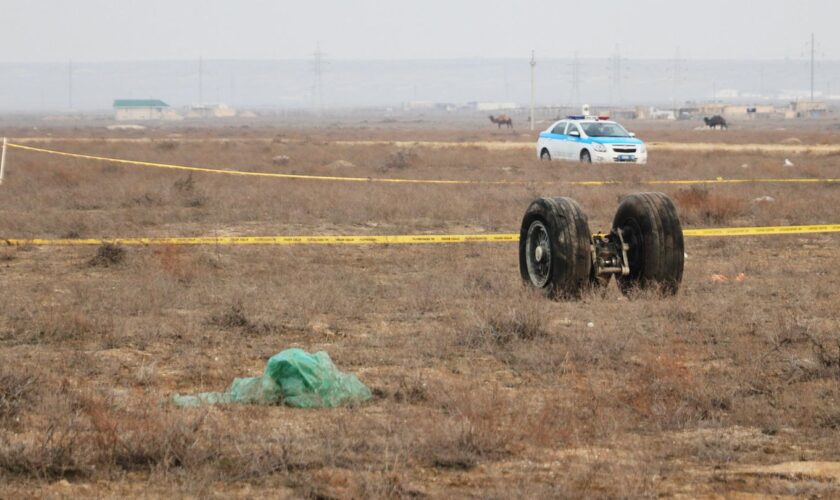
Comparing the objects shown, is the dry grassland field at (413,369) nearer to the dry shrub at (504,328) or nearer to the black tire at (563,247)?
the dry shrub at (504,328)

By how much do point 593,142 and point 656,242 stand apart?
21292 millimetres

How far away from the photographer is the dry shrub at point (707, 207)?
19453 millimetres

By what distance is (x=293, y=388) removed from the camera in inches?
295

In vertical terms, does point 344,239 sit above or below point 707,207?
below

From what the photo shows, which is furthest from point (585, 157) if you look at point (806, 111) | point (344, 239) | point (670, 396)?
point (806, 111)

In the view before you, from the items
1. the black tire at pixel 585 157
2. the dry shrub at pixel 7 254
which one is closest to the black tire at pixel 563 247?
the dry shrub at pixel 7 254

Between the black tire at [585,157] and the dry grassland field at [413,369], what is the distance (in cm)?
1343

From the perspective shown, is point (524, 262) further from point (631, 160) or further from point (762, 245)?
Result: point (631, 160)

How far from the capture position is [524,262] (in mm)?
12148

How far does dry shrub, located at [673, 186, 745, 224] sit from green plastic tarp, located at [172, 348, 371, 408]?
12.8 m

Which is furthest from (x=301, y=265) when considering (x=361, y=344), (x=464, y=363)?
(x=464, y=363)

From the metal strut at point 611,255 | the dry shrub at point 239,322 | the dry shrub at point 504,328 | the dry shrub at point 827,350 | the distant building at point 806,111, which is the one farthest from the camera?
the distant building at point 806,111

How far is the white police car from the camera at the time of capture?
1260 inches

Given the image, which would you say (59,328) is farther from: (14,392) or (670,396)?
(670,396)
